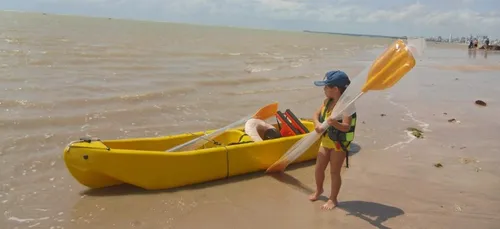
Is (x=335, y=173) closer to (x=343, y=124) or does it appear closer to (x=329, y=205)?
(x=329, y=205)

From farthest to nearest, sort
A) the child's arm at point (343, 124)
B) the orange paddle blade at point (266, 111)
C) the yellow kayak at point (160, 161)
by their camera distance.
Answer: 1. the orange paddle blade at point (266, 111)
2. the yellow kayak at point (160, 161)
3. the child's arm at point (343, 124)

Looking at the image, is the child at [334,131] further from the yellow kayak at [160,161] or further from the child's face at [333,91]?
the yellow kayak at [160,161]

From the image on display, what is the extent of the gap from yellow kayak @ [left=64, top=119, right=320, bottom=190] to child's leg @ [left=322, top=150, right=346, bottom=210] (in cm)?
127

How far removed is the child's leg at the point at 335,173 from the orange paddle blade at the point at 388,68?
73 centimetres

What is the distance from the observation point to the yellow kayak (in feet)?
15.2

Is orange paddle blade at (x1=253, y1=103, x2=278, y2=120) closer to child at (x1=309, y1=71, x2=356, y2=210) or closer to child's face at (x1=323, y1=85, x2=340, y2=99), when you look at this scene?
child at (x1=309, y1=71, x2=356, y2=210)

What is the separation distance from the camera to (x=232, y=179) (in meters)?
5.53

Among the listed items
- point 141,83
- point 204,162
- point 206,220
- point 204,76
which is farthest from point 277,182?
point 204,76

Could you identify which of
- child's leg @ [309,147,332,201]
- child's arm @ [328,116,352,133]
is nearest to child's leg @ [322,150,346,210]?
child's leg @ [309,147,332,201]

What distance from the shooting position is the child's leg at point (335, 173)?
4539 mm

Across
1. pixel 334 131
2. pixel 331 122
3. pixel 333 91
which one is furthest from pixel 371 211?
pixel 333 91

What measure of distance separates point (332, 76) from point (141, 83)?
351 inches

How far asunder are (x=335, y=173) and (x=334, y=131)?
1.60ft

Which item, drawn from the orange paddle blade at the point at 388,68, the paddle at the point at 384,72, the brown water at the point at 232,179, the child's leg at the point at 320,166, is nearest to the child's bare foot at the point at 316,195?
the child's leg at the point at 320,166
